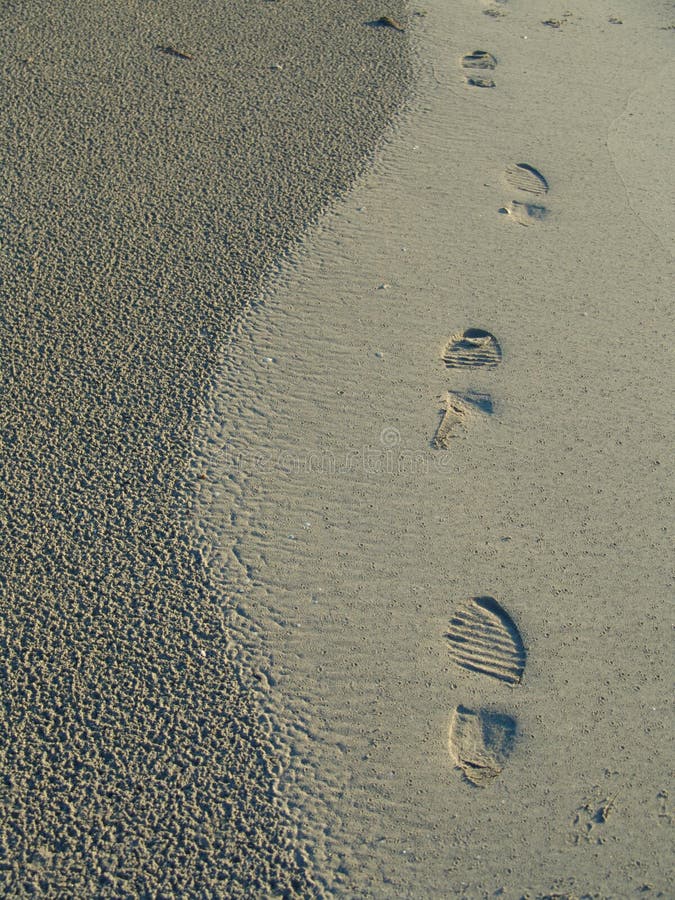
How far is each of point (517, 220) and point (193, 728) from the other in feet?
9.40

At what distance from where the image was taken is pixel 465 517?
9.41 feet

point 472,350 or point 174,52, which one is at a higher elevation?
point 174,52

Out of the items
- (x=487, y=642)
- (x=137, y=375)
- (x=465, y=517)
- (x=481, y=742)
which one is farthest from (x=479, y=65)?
(x=481, y=742)

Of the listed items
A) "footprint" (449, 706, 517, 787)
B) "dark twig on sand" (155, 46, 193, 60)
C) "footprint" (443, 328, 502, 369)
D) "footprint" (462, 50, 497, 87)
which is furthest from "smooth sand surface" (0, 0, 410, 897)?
"footprint" (443, 328, 502, 369)

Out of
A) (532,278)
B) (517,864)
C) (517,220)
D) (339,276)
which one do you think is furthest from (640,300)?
(517,864)

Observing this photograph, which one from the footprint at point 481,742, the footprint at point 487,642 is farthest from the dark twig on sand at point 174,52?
the footprint at point 481,742

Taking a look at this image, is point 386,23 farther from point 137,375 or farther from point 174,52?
point 137,375

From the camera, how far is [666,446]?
3.12 m

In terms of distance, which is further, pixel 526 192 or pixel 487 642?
pixel 526 192

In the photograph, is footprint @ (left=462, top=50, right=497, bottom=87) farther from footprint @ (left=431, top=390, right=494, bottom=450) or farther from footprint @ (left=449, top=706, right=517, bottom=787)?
footprint @ (left=449, top=706, right=517, bottom=787)

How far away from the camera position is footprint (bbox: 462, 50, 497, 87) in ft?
15.9

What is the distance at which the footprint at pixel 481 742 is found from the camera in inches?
91.4

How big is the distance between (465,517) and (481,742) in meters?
0.79

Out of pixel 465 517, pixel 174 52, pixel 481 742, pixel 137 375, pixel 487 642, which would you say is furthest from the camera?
pixel 174 52
